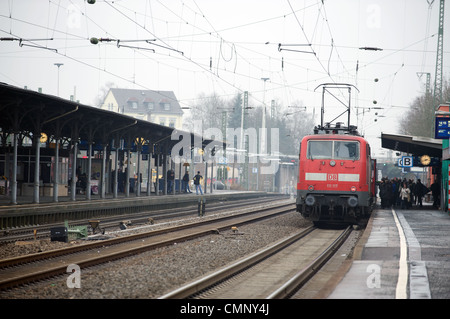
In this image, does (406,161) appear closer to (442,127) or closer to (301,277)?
(442,127)

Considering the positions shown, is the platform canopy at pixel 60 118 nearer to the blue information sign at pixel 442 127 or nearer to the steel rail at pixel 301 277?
the steel rail at pixel 301 277

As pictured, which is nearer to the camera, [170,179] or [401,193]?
[401,193]

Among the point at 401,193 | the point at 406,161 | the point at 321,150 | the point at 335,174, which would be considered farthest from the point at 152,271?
the point at 406,161

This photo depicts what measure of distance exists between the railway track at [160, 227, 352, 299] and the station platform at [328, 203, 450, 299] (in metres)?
0.77

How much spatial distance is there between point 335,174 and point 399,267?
9827mm

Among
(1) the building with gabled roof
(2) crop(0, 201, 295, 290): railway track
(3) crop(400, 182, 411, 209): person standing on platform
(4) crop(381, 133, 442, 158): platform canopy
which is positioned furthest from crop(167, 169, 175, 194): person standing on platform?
(1) the building with gabled roof

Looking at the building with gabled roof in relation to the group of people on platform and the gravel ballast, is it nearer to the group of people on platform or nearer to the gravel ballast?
the group of people on platform

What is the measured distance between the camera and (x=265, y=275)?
423 inches

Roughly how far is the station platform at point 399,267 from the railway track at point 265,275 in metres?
0.77

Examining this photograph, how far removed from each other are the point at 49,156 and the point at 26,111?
28.7ft

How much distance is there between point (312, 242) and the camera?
1669 cm

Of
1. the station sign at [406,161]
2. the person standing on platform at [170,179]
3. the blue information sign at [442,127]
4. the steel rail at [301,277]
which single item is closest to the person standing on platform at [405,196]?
the station sign at [406,161]
